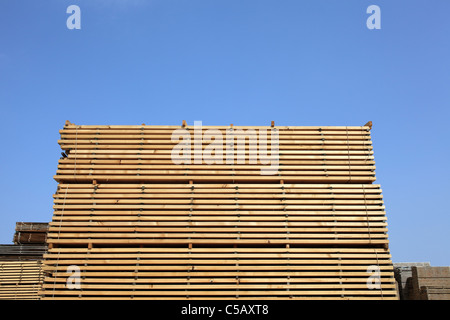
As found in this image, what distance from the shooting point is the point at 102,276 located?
812 cm

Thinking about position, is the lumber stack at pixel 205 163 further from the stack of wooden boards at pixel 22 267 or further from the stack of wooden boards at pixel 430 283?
the stack of wooden boards at pixel 22 267

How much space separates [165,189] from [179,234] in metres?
1.03

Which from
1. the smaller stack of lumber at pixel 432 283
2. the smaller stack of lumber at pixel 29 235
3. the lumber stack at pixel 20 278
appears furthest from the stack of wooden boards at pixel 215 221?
the smaller stack of lumber at pixel 29 235

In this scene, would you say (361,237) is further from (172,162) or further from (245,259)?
(172,162)

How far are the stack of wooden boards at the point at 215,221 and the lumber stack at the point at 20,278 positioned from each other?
8231mm

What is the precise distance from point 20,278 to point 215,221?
10.8m

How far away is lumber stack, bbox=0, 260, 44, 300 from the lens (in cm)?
1533

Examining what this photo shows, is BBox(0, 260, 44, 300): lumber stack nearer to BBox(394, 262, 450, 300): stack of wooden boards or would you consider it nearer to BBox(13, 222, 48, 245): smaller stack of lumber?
BBox(13, 222, 48, 245): smaller stack of lumber

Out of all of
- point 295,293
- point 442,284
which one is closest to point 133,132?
point 295,293

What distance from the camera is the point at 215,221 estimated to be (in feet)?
27.6

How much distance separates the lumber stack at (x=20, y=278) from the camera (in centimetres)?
1533
